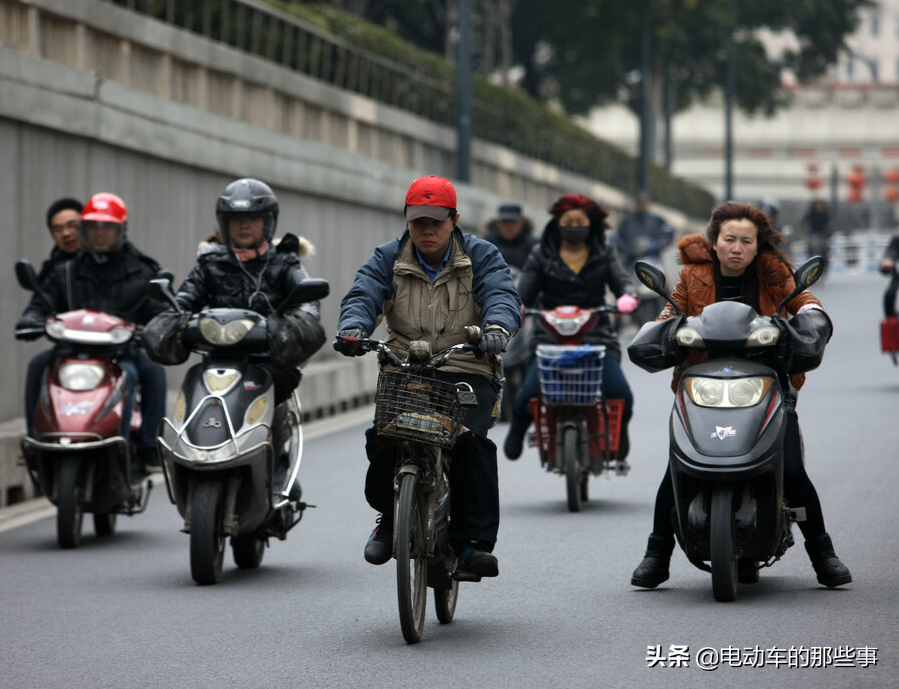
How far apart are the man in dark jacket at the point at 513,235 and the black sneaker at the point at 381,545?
29.0ft

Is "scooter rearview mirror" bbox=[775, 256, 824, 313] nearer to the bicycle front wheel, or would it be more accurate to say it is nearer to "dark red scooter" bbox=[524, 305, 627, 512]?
the bicycle front wheel

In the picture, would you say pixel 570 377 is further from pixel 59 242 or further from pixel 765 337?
pixel 765 337

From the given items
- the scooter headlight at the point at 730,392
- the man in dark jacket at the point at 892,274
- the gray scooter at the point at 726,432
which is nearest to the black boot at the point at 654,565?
the gray scooter at the point at 726,432

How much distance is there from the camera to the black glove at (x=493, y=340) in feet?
23.9

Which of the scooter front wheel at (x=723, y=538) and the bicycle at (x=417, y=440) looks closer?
the bicycle at (x=417, y=440)

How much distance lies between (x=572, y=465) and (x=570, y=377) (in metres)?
0.52

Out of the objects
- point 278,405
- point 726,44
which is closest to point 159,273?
point 278,405

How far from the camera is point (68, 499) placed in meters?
10.4

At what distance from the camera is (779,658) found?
6926mm

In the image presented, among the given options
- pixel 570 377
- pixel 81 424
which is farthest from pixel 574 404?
pixel 81 424

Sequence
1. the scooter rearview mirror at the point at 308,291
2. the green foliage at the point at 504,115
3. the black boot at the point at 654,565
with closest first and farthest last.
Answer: the black boot at the point at 654,565
the scooter rearview mirror at the point at 308,291
the green foliage at the point at 504,115

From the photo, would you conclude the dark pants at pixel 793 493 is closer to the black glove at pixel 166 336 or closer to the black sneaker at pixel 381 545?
the black sneaker at pixel 381 545

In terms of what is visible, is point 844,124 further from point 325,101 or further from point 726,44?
point 325,101

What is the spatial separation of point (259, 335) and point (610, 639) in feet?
8.78
